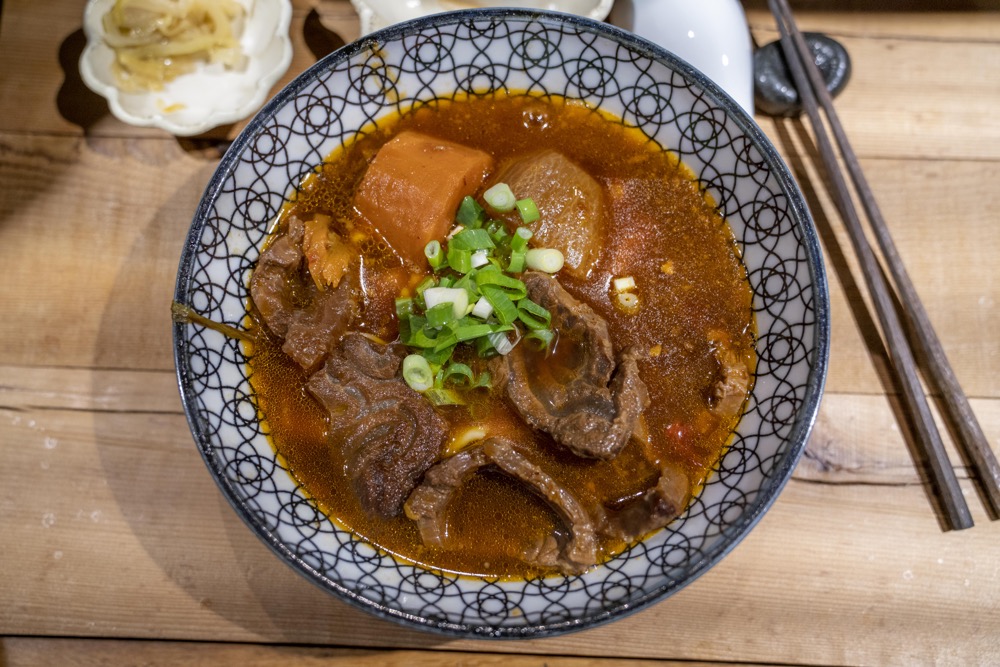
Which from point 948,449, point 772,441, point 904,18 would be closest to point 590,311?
point 772,441

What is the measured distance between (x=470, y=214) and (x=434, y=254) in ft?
0.81

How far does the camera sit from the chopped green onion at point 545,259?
288 cm

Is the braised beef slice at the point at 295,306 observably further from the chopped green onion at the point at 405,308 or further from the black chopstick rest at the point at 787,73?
the black chopstick rest at the point at 787,73

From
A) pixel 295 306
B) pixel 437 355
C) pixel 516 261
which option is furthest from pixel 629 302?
pixel 295 306

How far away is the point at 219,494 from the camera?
3.11 meters

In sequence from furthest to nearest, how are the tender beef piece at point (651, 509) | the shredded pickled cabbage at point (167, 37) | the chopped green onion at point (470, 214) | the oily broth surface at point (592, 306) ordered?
the shredded pickled cabbage at point (167, 37) < the chopped green onion at point (470, 214) < the oily broth surface at point (592, 306) < the tender beef piece at point (651, 509)

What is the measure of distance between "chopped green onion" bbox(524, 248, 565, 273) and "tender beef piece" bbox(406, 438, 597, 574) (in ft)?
2.50

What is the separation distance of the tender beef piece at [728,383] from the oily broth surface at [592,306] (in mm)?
36

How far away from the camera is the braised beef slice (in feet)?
9.25

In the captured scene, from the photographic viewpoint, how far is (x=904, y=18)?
138 inches

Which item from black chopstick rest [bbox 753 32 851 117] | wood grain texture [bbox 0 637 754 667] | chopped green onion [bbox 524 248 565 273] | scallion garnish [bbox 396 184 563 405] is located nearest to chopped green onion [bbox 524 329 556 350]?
scallion garnish [bbox 396 184 563 405]

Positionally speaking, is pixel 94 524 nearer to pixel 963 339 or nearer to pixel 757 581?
pixel 757 581

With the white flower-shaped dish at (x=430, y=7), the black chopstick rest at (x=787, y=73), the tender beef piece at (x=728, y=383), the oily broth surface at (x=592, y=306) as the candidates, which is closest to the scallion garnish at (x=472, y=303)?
the oily broth surface at (x=592, y=306)

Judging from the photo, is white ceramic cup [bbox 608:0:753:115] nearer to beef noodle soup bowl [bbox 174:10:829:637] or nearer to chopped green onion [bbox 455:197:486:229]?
beef noodle soup bowl [bbox 174:10:829:637]
